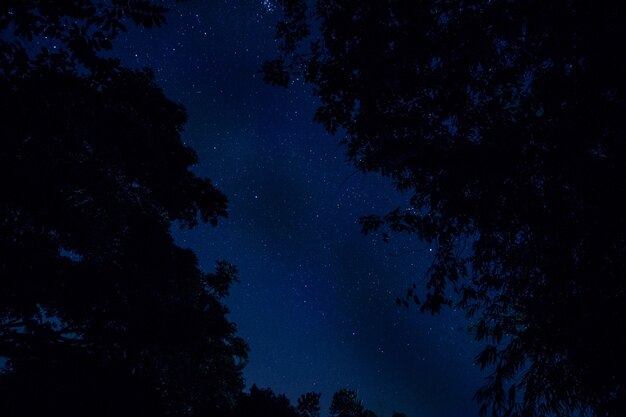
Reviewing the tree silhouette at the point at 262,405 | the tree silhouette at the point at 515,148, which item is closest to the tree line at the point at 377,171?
the tree silhouette at the point at 515,148

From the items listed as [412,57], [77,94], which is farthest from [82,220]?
[412,57]

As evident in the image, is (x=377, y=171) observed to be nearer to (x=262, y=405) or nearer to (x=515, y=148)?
(x=515, y=148)

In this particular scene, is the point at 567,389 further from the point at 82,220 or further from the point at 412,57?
the point at 82,220

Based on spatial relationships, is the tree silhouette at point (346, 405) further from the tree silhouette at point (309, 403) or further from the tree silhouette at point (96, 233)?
the tree silhouette at point (96, 233)

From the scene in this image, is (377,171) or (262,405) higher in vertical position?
(377,171)

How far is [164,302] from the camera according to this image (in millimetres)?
6109

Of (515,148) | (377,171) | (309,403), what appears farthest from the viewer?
(309,403)

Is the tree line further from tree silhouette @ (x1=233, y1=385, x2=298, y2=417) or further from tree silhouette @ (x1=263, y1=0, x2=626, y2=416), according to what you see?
tree silhouette @ (x1=233, y1=385, x2=298, y2=417)

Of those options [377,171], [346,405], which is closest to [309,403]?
[346,405]

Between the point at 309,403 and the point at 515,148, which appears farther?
the point at 309,403

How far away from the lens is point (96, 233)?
16.5ft

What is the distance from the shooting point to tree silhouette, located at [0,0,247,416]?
3621 mm

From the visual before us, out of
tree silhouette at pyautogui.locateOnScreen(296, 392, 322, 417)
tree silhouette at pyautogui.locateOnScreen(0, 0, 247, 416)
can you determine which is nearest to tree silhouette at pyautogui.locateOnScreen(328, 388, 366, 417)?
tree silhouette at pyautogui.locateOnScreen(296, 392, 322, 417)

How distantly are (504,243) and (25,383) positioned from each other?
30.0 ft
